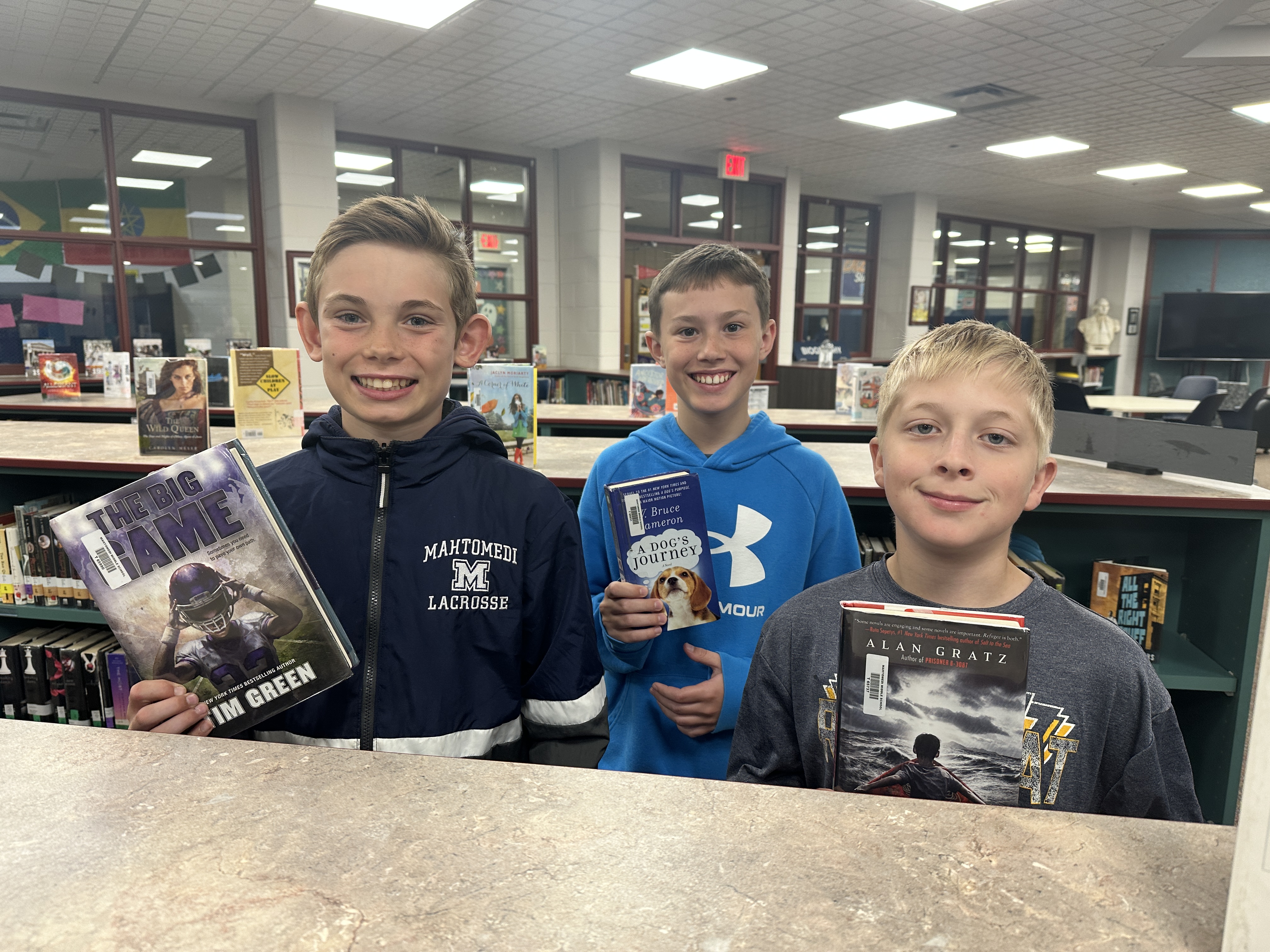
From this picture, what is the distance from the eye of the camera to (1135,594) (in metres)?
2.19

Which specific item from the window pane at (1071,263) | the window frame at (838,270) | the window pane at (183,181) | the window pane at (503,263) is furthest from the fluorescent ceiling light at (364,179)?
the window pane at (1071,263)

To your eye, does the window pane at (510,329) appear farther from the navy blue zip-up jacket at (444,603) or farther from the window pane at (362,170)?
the navy blue zip-up jacket at (444,603)

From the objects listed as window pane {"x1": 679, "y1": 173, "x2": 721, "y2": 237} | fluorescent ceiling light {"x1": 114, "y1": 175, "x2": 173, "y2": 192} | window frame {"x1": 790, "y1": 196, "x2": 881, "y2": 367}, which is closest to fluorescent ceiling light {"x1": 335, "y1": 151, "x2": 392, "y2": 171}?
fluorescent ceiling light {"x1": 114, "y1": 175, "x2": 173, "y2": 192}

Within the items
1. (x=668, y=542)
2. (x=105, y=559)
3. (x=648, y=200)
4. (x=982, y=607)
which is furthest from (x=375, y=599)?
(x=648, y=200)

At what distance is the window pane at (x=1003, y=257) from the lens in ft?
43.5

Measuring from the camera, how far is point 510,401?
7.00 feet

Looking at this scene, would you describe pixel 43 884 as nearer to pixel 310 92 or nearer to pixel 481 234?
pixel 310 92

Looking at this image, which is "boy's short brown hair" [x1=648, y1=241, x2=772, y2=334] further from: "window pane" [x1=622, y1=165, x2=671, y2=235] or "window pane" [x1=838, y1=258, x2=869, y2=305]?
"window pane" [x1=838, y1=258, x2=869, y2=305]

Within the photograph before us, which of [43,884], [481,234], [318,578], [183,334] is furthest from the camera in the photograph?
[481,234]

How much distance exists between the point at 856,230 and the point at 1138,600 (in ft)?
34.8

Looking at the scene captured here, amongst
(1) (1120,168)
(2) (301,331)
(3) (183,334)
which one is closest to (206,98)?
(3) (183,334)

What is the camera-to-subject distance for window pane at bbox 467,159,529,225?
8.82m

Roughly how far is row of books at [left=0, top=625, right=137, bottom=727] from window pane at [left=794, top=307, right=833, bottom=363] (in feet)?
32.2

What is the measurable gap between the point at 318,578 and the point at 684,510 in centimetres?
60
